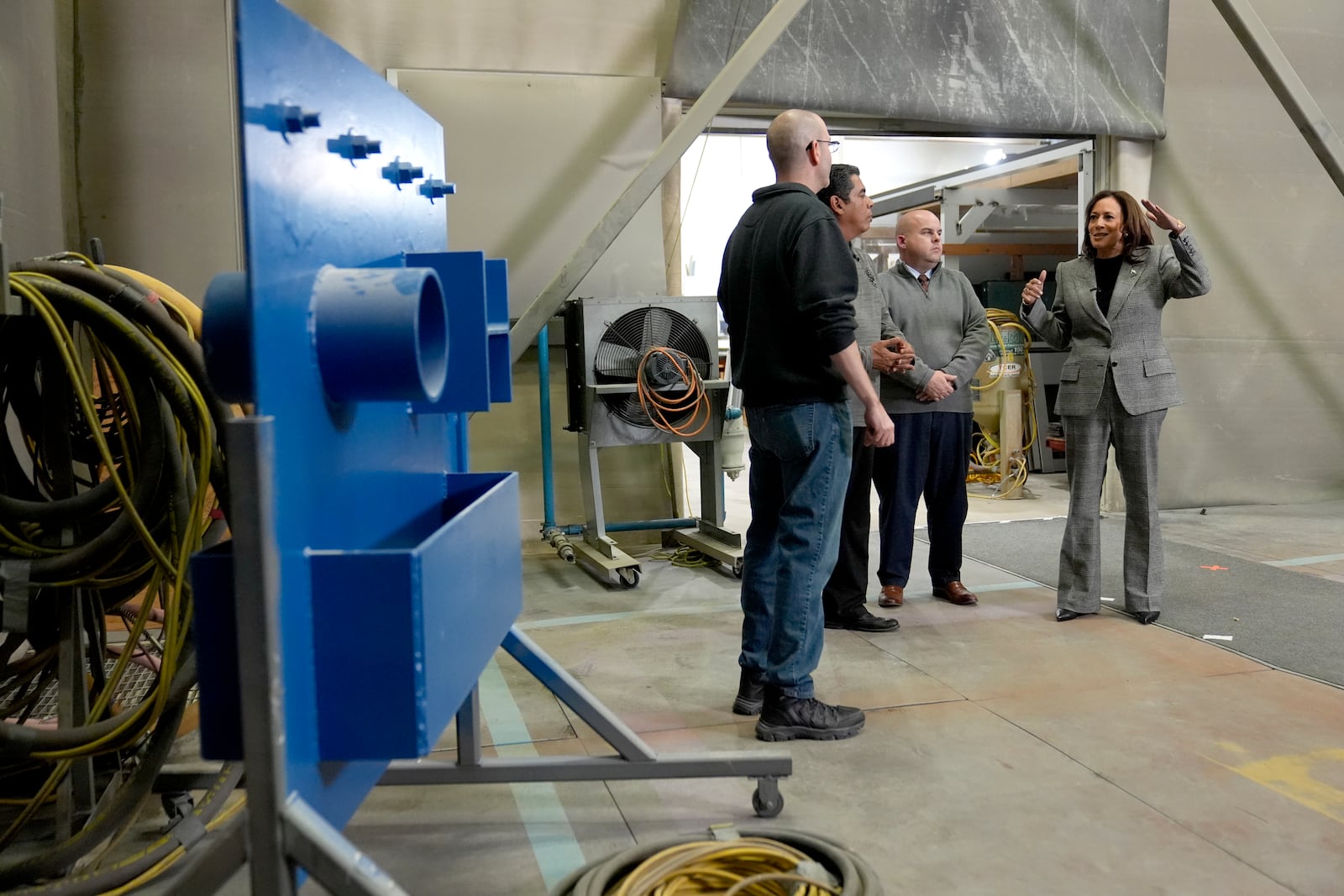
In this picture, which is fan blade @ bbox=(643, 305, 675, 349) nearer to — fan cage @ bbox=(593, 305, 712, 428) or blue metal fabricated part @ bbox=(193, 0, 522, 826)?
fan cage @ bbox=(593, 305, 712, 428)

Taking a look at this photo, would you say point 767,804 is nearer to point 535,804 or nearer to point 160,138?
point 535,804

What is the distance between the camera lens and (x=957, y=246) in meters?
8.84

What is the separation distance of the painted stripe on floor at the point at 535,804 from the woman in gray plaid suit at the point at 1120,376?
210 cm

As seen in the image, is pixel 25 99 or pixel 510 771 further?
pixel 25 99

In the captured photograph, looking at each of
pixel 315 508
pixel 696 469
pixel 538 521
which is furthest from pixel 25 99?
pixel 696 469

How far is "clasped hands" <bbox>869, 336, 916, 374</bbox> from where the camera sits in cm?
374

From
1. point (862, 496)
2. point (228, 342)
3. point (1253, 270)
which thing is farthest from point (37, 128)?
point (1253, 270)

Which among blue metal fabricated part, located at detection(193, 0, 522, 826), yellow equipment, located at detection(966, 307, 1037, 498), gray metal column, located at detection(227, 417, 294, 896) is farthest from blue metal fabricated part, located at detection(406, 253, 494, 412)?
yellow equipment, located at detection(966, 307, 1037, 498)

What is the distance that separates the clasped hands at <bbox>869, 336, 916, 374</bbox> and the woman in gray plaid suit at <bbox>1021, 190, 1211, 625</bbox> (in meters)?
0.45

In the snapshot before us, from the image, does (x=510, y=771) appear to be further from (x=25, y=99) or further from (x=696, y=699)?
(x=25, y=99)

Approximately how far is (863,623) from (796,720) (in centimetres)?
111

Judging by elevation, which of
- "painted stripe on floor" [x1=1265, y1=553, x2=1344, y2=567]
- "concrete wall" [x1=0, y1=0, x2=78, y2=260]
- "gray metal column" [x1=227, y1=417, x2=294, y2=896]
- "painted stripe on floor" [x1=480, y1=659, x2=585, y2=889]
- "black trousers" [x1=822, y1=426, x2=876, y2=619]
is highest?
"concrete wall" [x1=0, y1=0, x2=78, y2=260]

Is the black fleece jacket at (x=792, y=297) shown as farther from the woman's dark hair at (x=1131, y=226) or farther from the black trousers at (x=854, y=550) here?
the woman's dark hair at (x=1131, y=226)

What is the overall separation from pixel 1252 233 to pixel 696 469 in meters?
5.27
